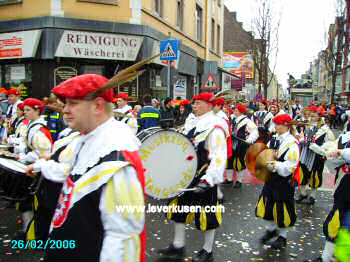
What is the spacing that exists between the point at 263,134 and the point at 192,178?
801cm

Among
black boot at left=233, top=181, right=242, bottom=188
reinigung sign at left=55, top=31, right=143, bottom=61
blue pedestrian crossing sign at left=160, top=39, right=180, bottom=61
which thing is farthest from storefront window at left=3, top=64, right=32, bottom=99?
black boot at left=233, top=181, right=242, bottom=188

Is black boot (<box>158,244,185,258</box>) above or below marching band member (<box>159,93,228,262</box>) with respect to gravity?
below

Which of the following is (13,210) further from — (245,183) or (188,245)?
(245,183)

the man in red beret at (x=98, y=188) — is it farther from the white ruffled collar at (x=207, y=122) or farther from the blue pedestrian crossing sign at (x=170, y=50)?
the blue pedestrian crossing sign at (x=170, y=50)

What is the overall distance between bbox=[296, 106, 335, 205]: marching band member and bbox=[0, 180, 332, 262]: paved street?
45 centimetres

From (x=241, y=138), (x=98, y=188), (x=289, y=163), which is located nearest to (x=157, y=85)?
(x=241, y=138)

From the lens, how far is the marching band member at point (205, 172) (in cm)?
436

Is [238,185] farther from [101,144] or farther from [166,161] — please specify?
[101,144]

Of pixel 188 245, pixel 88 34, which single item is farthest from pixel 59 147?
pixel 88 34

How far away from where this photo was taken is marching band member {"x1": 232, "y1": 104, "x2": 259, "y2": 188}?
889 centimetres

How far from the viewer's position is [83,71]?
14.0 metres

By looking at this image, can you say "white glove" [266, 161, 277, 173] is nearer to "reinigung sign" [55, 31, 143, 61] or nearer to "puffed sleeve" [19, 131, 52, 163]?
"puffed sleeve" [19, 131, 52, 163]

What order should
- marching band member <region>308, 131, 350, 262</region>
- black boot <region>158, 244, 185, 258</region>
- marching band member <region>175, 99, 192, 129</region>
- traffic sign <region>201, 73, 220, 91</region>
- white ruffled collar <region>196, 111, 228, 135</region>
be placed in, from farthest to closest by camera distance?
marching band member <region>175, 99, 192, 129</region> < traffic sign <region>201, 73, 220, 91</region> < black boot <region>158, 244, 185, 258</region> < white ruffled collar <region>196, 111, 228, 135</region> < marching band member <region>308, 131, 350, 262</region>

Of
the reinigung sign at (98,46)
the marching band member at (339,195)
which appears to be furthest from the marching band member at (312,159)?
the reinigung sign at (98,46)
